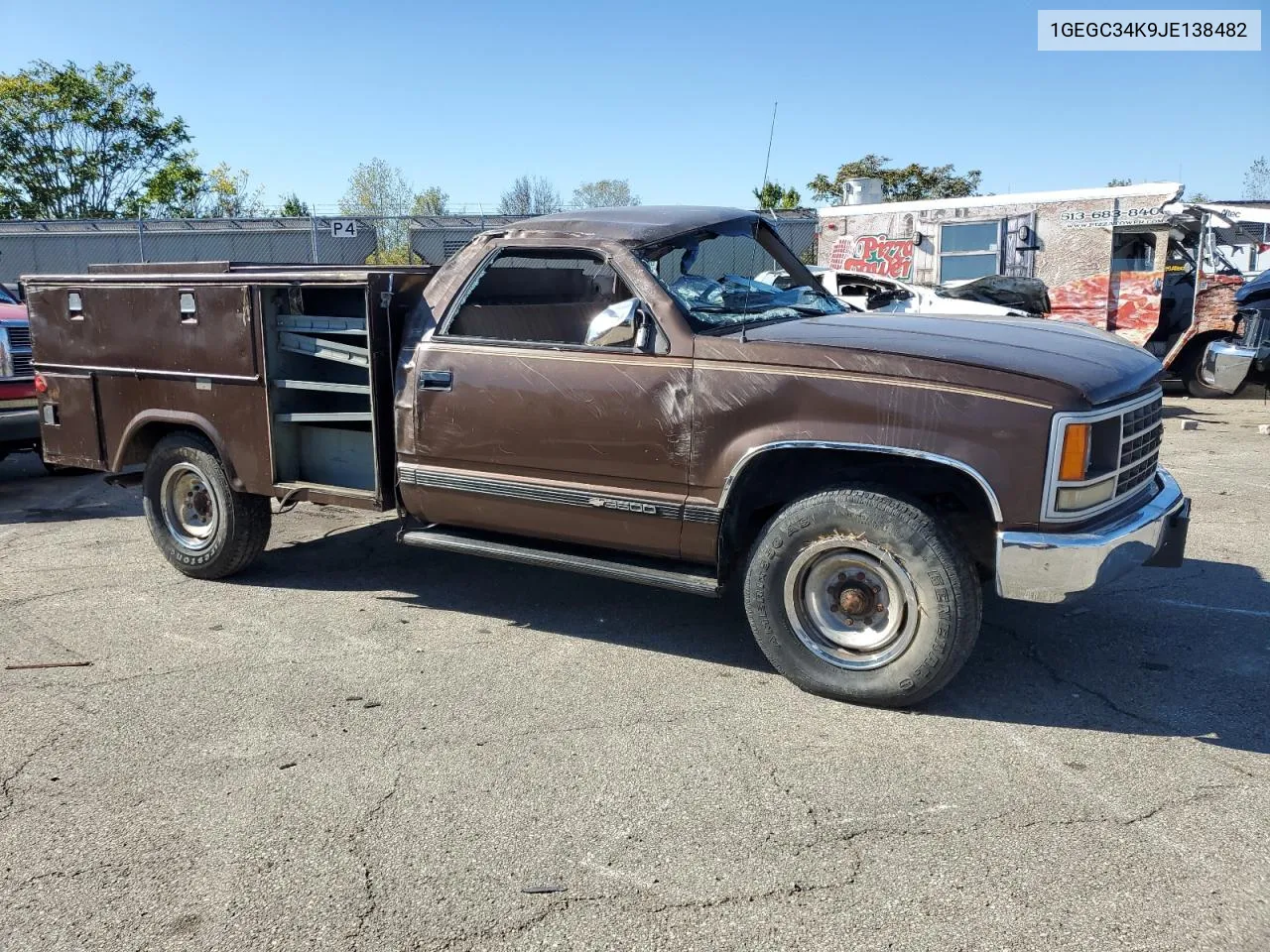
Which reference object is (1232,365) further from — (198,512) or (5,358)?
(5,358)

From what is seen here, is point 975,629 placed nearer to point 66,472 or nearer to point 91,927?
point 91,927

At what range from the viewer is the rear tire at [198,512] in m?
5.66

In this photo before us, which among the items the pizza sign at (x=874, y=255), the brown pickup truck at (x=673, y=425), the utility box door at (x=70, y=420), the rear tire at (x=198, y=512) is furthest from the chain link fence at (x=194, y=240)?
the brown pickup truck at (x=673, y=425)

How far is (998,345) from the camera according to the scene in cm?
399

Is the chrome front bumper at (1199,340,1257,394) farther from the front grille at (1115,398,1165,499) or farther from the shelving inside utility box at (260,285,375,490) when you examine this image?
the shelving inside utility box at (260,285,375,490)

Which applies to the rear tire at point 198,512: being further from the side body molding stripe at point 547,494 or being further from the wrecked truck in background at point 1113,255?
the wrecked truck in background at point 1113,255

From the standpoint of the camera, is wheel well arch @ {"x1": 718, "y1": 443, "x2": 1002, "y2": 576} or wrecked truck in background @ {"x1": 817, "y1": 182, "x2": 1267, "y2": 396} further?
wrecked truck in background @ {"x1": 817, "y1": 182, "x2": 1267, "y2": 396}

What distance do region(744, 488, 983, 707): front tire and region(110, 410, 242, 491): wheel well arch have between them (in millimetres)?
3085

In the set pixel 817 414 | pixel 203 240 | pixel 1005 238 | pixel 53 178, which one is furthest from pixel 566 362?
pixel 53 178

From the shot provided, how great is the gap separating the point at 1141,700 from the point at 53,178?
4205 cm

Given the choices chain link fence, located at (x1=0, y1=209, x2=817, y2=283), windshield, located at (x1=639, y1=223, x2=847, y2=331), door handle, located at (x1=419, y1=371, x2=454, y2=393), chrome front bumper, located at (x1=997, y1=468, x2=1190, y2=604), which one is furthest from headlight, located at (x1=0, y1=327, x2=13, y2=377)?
chain link fence, located at (x1=0, y1=209, x2=817, y2=283)

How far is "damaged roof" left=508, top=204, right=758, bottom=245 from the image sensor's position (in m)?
4.59

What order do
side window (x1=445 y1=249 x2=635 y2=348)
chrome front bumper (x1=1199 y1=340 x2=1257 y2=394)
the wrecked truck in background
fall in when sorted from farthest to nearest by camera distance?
the wrecked truck in background, chrome front bumper (x1=1199 y1=340 x2=1257 y2=394), side window (x1=445 y1=249 x2=635 y2=348)

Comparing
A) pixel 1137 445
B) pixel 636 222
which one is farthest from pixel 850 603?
pixel 636 222
